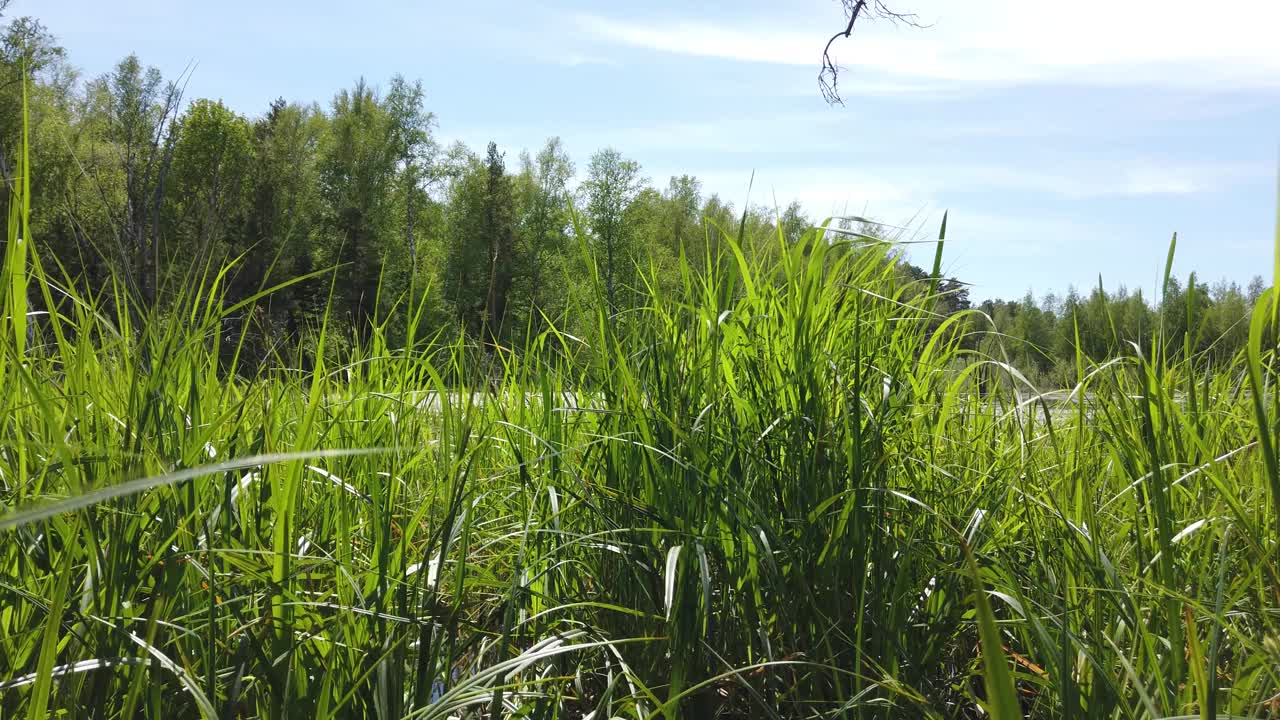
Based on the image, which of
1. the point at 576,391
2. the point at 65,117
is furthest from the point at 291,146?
the point at 576,391

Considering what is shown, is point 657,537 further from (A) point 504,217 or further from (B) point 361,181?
(B) point 361,181

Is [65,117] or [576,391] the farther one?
[65,117]

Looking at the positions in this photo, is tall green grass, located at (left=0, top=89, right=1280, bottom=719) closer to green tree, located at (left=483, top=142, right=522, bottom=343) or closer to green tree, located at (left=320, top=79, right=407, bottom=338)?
green tree, located at (left=483, top=142, right=522, bottom=343)

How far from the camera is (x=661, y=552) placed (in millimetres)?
1597

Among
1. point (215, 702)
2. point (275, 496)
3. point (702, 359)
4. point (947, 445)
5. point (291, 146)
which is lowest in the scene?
point (215, 702)

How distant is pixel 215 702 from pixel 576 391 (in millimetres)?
1290

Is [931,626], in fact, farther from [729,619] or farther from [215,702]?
[215,702]

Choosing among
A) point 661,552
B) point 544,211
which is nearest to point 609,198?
point 544,211

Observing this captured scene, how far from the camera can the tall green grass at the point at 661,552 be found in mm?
1280

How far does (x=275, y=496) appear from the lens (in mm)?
1464

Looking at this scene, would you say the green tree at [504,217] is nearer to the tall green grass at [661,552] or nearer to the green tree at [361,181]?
the green tree at [361,181]

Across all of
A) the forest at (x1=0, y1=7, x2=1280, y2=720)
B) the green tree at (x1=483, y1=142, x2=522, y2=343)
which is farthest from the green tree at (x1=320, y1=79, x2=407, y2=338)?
the forest at (x1=0, y1=7, x2=1280, y2=720)

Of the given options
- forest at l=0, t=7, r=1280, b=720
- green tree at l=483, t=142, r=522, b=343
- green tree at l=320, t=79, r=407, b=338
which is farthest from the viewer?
green tree at l=320, t=79, r=407, b=338

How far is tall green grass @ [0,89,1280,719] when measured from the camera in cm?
128
